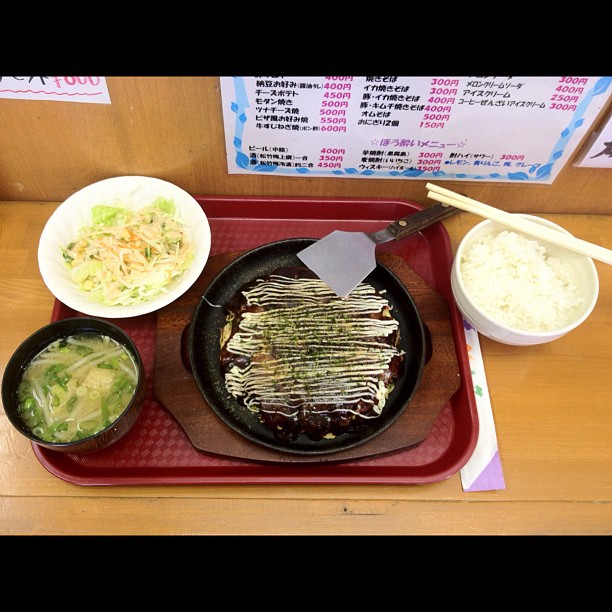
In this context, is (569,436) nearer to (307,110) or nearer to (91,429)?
(307,110)

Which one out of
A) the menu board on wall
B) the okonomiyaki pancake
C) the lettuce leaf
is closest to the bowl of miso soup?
the okonomiyaki pancake

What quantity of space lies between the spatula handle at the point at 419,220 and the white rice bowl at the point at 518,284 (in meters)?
0.16

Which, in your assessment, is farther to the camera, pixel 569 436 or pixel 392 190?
pixel 392 190

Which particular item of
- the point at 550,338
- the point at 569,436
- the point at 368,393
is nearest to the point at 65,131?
the point at 368,393

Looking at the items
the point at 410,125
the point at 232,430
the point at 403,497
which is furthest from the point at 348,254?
the point at 403,497

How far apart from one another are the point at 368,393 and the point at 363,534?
422mm

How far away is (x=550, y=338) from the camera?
5.70 ft

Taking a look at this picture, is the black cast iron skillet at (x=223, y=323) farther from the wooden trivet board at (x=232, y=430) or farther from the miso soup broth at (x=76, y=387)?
the miso soup broth at (x=76, y=387)

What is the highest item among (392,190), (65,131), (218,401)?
(65,131)

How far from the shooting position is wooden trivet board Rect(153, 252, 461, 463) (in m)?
1.68

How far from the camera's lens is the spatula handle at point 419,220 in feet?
6.34

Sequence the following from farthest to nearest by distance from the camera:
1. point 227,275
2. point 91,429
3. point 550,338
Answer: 1. point 227,275
2. point 550,338
3. point 91,429

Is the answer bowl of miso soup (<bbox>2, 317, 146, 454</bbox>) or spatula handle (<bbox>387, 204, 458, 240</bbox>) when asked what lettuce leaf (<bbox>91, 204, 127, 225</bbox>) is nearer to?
bowl of miso soup (<bbox>2, 317, 146, 454</bbox>)

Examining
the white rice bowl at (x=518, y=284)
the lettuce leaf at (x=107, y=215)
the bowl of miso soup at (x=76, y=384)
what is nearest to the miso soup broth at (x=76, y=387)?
the bowl of miso soup at (x=76, y=384)
